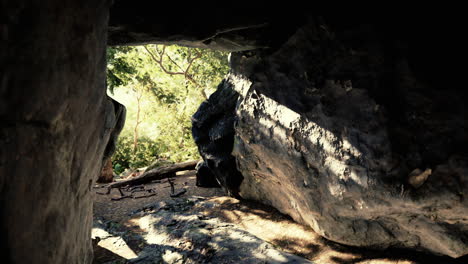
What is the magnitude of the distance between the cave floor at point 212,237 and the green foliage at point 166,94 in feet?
26.5

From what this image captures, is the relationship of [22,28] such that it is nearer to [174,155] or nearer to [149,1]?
[149,1]

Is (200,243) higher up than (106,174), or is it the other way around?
A: (200,243)

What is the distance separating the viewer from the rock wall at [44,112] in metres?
1.94

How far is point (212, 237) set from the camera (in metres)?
5.62

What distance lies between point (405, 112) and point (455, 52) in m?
1.03

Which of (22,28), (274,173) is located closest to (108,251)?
(274,173)

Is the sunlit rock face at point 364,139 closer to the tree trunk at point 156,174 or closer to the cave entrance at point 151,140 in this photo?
the cave entrance at point 151,140

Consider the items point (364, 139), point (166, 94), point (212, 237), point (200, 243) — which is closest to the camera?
point (364, 139)

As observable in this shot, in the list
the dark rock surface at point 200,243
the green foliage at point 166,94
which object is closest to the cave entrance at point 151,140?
the green foliage at point 166,94

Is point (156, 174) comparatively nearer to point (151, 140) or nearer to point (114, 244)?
point (114, 244)

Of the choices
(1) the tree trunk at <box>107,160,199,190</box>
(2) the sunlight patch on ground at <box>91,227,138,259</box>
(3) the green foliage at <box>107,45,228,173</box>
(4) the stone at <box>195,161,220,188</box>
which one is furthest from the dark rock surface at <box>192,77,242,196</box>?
(3) the green foliage at <box>107,45,228,173</box>

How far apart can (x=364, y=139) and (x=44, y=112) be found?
4.02 meters

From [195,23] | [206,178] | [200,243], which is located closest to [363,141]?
[195,23]

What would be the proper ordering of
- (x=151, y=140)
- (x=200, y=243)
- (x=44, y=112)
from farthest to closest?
1. (x=151, y=140)
2. (x=200, y=243)
3. (x=44, y=112)
